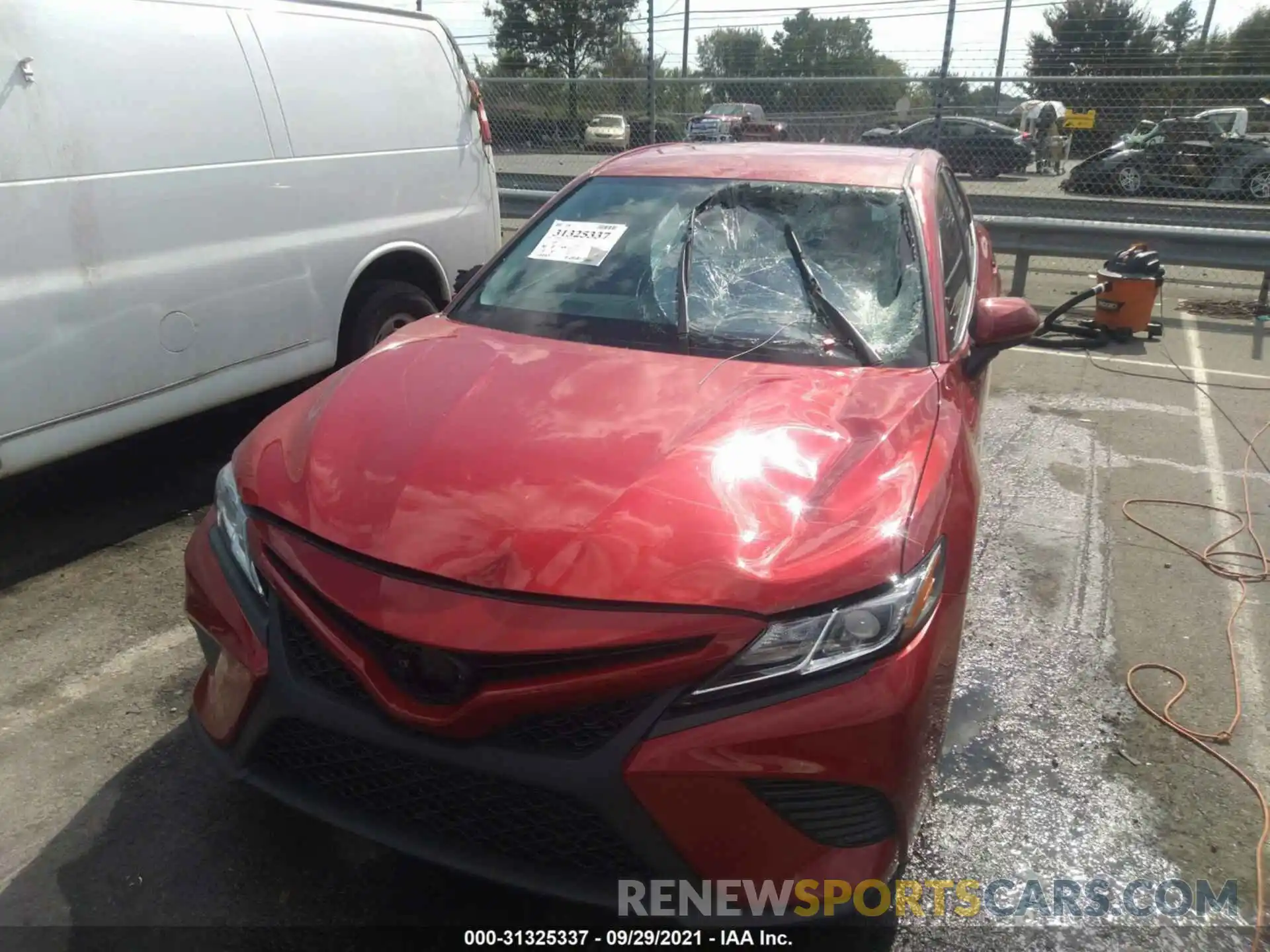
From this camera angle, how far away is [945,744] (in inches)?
114

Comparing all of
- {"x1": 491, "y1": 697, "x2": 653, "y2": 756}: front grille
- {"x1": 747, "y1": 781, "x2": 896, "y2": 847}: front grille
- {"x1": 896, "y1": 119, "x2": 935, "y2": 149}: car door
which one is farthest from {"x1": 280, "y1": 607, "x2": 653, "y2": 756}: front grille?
{"x1": 896, "y1": 119, "x2": 935, "y2": 149}: car door

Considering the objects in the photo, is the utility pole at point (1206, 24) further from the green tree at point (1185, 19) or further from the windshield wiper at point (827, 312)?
the windshield wiper at point (827, 312)

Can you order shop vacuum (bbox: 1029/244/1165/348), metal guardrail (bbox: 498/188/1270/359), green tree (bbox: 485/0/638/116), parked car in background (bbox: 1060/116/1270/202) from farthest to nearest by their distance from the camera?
green tree (bbox: 485/0/638/116) → parked car in background (bbox: 1060/116/1270/202) → metal guardrail (bbox: 498/188/1270/359) → shop vacuum (bbox: 1029/244/1165/348)

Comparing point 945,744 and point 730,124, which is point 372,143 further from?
point 730,124

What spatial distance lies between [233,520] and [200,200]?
2.26 meters

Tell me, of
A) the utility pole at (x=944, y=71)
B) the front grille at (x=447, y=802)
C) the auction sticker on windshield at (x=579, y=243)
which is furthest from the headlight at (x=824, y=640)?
the utility pole at (x=944, y=71)

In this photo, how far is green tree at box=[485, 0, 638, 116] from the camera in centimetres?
1406

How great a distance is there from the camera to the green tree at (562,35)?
1406 centimetres

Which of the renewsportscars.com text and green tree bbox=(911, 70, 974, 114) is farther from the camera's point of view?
green tree bbox=(911, 70, 974, 114)

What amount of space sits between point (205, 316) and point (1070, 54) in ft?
38.6

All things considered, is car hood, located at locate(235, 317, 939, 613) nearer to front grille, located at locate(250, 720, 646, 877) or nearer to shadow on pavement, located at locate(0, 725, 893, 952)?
front grille, located at locate(250, 720, 646, 877)

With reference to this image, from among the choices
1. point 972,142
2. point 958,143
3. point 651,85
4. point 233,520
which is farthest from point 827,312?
point 972,142

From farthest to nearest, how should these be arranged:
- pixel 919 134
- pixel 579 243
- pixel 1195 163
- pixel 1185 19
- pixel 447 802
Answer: pixel 1185 19, pixel 919 134, pixel 1195 163, pixel 579 243, pixel 447 802

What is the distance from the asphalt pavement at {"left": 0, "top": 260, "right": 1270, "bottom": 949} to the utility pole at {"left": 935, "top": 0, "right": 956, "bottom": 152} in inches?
219
